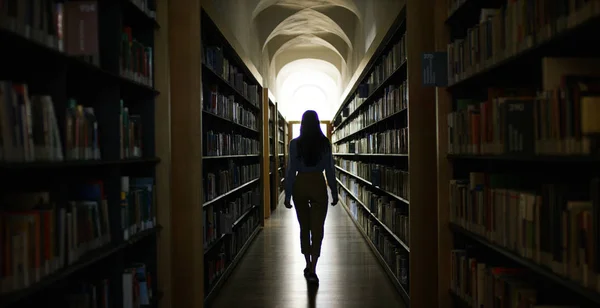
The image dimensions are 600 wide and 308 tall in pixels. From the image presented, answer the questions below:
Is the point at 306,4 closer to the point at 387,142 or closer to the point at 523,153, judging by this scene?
the point at 387,142

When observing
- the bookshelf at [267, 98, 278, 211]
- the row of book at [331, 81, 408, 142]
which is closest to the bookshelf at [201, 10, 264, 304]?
the row of book at [331, 81, 408, 142]

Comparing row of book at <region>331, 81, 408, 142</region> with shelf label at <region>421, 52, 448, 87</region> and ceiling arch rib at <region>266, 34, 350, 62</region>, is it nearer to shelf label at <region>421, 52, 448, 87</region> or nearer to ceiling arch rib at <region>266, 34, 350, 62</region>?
shelf label at <region>421, 52, 448, 87</region>

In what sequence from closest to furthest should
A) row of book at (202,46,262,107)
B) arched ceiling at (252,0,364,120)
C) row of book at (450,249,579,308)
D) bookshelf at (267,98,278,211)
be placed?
row of book at (450,249,579,308), row of book at (202,46,262,107), arched ceiling at (252,0,364,120), bookshelf at (267,98,278,211)

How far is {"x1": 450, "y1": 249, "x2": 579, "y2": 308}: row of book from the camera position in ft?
6.66

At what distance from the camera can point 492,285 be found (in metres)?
2.34

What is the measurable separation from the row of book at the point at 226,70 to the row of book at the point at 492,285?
8.47 feet

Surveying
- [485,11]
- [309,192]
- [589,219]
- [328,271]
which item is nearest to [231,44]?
[309,192]

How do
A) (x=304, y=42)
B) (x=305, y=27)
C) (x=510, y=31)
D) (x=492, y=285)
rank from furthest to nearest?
1. (x=304, y=42)
2. (x=305, y=27)
3. (x=492, y=285)
4. (x=510, y=31)

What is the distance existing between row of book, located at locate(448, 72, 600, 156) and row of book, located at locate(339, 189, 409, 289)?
1.82 meters

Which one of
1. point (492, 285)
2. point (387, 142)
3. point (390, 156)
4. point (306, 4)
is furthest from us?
point (306, 4)

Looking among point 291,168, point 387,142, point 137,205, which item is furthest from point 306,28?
point 137,205

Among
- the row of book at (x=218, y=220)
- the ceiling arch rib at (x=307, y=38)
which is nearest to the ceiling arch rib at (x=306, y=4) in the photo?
the ceiling arch rib at (x=307, y=38)

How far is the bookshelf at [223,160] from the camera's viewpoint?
4152 mm

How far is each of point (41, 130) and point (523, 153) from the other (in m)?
1.90
